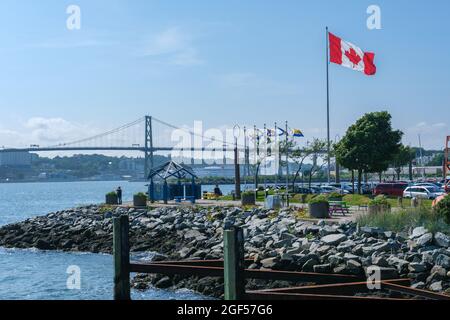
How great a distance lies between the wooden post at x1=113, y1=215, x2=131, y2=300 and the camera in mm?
12270

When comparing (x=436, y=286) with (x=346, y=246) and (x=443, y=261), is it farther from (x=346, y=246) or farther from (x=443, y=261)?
(x=346, y=246)

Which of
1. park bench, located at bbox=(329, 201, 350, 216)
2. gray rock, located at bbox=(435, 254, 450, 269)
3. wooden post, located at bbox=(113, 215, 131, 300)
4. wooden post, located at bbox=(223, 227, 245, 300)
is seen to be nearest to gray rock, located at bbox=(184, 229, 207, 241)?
park bench, located at bbox=(329, 201, 350, 216)

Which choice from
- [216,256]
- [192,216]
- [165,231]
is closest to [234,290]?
[216,256]

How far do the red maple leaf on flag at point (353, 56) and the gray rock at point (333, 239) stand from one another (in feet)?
61.9

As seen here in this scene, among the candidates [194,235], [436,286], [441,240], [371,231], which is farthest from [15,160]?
[436,286]

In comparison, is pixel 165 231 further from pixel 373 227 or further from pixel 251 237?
pixel 373 227

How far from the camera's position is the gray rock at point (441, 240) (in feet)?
61.9

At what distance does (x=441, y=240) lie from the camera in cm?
1895

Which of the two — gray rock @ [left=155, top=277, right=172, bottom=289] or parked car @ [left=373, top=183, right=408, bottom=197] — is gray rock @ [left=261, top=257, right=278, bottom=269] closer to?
gray rock @ [left=155, top=277, right=172, bottom=289]

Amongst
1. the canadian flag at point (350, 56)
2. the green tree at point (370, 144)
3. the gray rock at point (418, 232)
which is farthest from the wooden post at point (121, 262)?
the green tree at point (370, 144)

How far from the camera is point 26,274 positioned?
2553 centimetres

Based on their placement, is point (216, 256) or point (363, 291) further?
point (216, 256)

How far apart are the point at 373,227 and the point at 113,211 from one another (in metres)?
20.1
